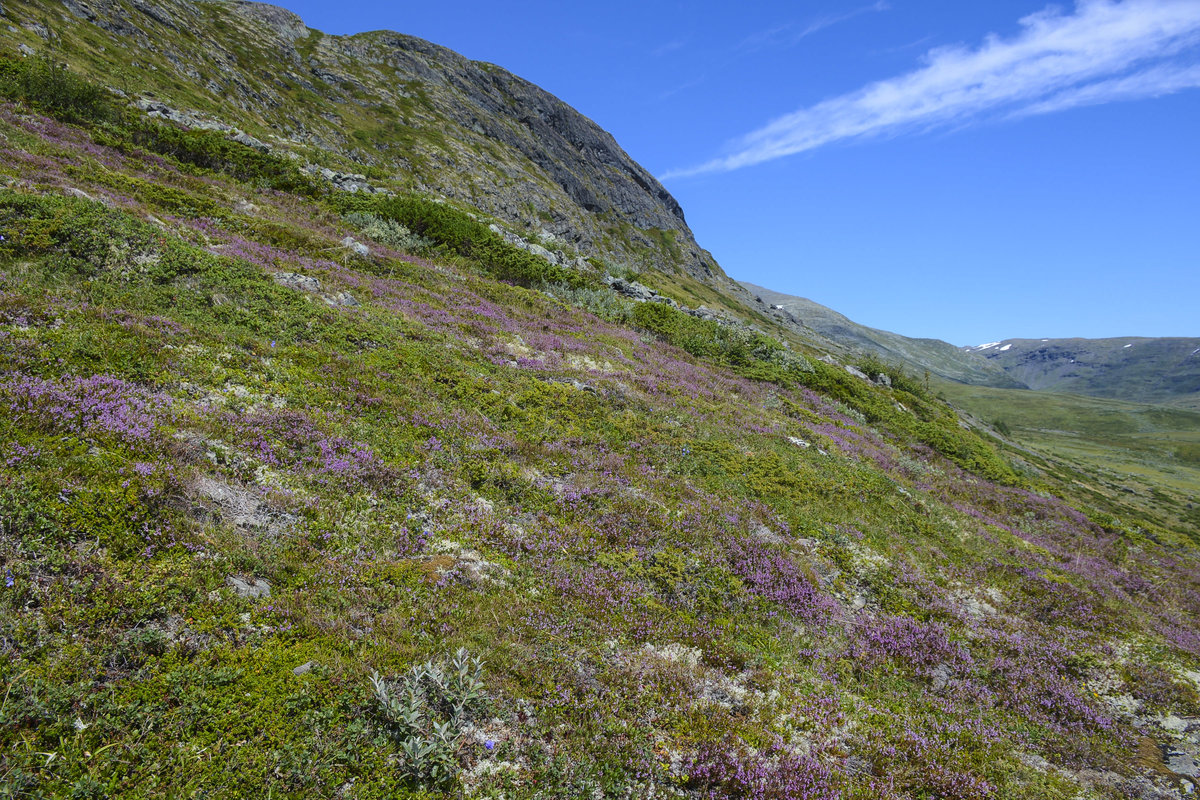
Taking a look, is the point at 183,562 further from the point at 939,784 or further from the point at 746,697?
the point at 939,784

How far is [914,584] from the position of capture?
11.1 metres

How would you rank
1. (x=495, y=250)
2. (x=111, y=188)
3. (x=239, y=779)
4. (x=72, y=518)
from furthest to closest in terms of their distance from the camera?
1. (x=495, y=250)
2. (x=111, y=188)
3. (x=72, y=518)
4. (x=239, y=779)

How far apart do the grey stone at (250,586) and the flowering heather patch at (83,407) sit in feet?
9.67

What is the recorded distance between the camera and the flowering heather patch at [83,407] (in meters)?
7.00

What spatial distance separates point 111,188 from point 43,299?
1324 cm

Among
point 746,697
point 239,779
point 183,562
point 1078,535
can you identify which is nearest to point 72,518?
point 183,562

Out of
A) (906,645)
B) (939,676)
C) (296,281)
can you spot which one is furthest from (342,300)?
(939,676)

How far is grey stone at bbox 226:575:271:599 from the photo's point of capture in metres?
6.07

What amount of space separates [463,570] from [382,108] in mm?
109255

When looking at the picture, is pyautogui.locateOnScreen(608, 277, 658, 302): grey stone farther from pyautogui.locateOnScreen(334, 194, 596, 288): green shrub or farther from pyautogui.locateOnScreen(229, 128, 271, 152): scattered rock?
pyautogui.locateOnScreen(229, 128, 271, 152): scattered rock

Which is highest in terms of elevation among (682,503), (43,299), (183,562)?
(43,299)

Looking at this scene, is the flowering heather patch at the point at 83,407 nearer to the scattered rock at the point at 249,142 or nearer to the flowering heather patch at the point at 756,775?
the flowering heather patch at the point at 756,775

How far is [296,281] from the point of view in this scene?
16.8 meters

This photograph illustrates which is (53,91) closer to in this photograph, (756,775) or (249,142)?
(249,142)
